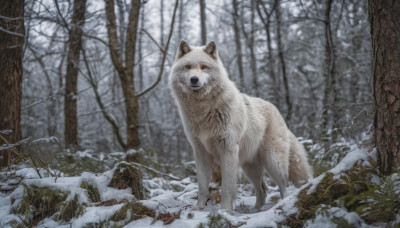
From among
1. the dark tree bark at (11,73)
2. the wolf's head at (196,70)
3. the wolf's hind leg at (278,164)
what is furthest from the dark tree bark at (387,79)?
the dark tree bark at (11,73)

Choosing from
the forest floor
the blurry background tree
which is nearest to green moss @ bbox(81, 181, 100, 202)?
the forest floor

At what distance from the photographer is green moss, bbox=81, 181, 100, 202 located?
3.11 metres

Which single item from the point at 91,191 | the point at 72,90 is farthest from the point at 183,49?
the point at 72,90

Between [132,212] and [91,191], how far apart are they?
2.54 ft

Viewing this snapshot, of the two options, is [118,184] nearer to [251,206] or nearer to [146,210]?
[146,210]

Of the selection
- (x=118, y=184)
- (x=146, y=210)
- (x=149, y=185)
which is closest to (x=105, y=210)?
(x=146, y=210)

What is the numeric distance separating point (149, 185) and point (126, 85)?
2.70 meters

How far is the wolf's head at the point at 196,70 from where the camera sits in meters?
3.76

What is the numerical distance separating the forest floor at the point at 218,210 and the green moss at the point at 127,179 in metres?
0.09

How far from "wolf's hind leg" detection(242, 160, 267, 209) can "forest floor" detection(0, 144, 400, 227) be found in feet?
6.06

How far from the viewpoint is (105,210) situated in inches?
104

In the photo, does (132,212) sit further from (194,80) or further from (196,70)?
(196,70)

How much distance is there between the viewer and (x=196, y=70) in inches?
153

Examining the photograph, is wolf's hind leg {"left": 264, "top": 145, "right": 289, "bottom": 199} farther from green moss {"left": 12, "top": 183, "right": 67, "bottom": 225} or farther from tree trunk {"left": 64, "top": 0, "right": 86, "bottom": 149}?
tree trunk {"left": 64, "top": 0, "right": 86, "bottom": 149}
